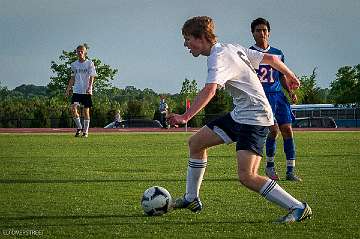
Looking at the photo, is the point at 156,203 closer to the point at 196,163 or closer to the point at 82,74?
the point at 196,163

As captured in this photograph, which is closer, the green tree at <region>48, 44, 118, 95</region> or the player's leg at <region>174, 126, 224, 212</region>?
the player's leg at <region>174, 126, 224, 212</region>

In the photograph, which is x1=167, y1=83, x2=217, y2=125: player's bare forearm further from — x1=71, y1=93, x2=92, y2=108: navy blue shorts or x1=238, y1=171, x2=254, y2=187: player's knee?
x1=71, y1=93, x2=92, y2=108: navy blue shorts

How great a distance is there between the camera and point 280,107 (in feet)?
37.1

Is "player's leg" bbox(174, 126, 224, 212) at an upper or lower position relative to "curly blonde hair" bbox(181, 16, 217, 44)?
lower

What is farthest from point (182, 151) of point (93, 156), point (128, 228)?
point (128, 228)

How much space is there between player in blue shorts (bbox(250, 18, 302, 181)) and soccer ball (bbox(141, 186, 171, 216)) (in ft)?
13.2

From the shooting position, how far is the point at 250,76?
691 centimetres

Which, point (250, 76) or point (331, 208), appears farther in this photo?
point (331, 208)

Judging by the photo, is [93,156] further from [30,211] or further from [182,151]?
[30,211]

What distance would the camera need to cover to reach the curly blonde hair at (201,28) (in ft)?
22.4

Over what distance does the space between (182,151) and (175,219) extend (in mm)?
10807

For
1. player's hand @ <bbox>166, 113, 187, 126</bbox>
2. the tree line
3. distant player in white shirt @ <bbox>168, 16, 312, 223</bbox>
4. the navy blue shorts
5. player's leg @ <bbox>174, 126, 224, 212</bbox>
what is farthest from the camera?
the tree line

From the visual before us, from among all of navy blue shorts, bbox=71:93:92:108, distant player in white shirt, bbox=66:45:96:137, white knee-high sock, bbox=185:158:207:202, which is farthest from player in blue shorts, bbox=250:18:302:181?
navy blue shorts, bbox=71:93:92:108

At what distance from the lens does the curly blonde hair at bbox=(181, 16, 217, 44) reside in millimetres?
6819
